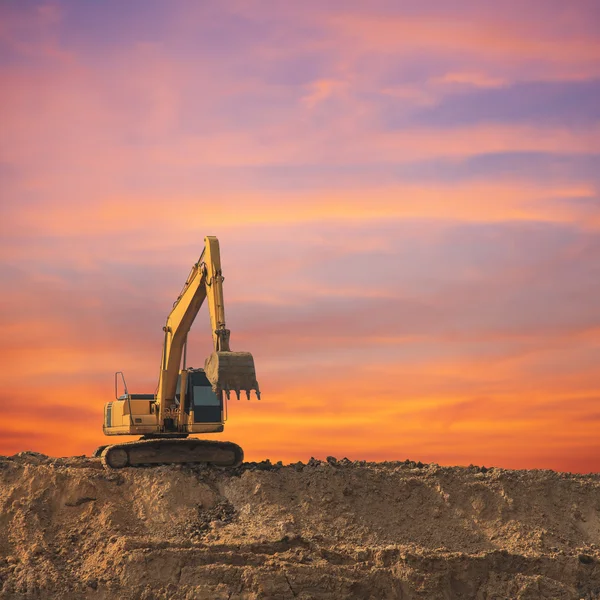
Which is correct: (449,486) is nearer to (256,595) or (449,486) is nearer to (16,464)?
(256,595)

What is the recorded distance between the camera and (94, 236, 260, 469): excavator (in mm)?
22669

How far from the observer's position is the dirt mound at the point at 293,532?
18250 mm

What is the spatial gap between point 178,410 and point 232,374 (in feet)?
16.9

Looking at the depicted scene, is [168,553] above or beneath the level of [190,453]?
beneath

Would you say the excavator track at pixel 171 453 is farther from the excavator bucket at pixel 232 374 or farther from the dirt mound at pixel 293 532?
the excavator bucket at pixel 232 374

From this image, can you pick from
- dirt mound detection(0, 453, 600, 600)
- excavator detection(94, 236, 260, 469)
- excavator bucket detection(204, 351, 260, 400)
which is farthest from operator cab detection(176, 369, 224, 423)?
excavator bucket detection(204, 351, 260, 400)

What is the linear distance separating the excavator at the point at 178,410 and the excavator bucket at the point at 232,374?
283 cm

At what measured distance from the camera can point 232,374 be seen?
62.9 feet

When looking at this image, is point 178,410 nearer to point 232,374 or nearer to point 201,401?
point 201,401

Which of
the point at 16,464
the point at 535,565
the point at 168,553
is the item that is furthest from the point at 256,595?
the point at 16,464

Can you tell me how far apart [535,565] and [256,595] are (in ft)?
21.8

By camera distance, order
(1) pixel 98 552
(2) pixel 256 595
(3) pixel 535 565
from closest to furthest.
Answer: (2) pixel 256 595 → (1) pixel 98 552 → (3) pixel 535 565

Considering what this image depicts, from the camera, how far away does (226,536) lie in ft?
64.1

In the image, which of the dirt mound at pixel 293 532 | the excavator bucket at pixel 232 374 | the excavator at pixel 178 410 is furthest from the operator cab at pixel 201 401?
the excavator bucket at pixel 232 374
